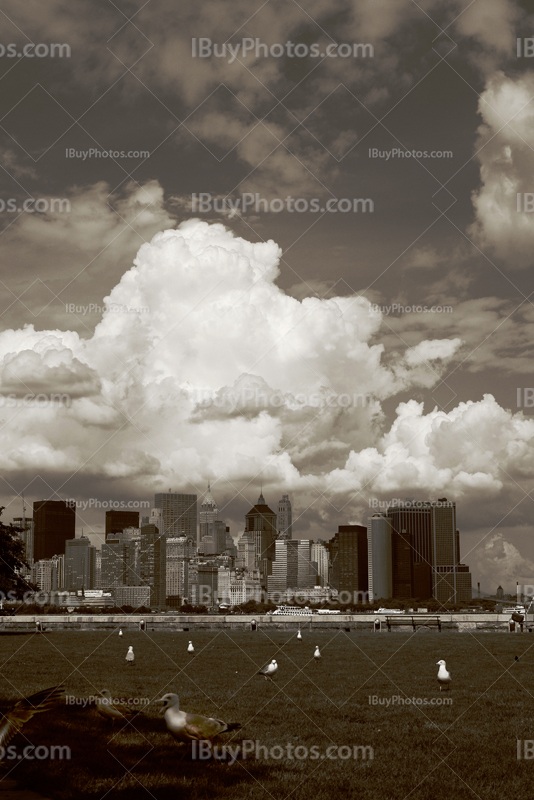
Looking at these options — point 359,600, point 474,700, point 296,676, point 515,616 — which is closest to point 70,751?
point 474,700

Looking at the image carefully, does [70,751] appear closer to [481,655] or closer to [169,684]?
[169,684]

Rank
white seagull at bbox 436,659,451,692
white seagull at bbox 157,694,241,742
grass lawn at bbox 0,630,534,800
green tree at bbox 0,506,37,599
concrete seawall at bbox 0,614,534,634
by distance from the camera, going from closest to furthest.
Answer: grass lawn at bbox 0,630,534,800
white seagull at bbox 157,694,241,742
green tree at bbox 0,506,37,599
white seagull at bbox 436,659,451,692
concrete seawall at bbox 0,614,534,634

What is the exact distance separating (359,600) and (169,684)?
184m

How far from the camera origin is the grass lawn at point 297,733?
8.94m

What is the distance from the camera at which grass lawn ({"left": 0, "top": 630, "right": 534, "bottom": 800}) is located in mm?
8938

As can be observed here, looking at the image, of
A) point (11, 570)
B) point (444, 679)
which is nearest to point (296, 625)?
point (444, 679)

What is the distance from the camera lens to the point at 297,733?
1171cm

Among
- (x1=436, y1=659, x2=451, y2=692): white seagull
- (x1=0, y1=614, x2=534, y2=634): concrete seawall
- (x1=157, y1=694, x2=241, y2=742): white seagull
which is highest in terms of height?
(x1=157, y1=694, x2=241, y2=742): white seagull

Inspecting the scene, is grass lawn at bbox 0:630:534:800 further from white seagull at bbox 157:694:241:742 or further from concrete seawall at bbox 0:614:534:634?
concrete seawall at bbox 0:614:534:634

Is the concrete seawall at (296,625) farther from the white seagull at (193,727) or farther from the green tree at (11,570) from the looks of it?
the white seagull at (193,727)

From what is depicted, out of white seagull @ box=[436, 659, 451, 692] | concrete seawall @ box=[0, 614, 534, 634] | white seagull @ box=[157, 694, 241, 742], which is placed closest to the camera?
white seagull @ box=[157, 694, 241, 742]

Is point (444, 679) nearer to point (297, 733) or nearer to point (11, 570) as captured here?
point (297, 733)

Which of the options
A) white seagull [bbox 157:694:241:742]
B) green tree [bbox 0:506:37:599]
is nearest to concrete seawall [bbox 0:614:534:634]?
green tree [bbox 0:506:37:599]

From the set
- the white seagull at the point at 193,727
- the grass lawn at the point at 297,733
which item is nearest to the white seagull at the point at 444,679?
A: the grass lawn at the point at 297,733
